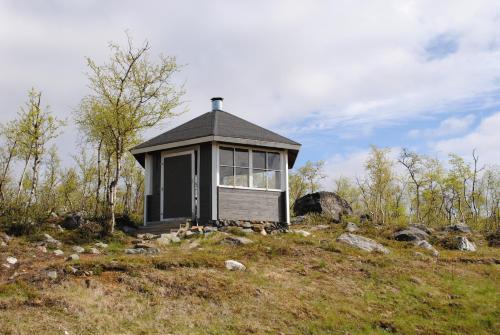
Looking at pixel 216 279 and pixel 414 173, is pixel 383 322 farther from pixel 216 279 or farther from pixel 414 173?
pixel 414 173

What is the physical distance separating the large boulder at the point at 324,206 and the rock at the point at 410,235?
155 inches

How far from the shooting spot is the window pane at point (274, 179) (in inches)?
741

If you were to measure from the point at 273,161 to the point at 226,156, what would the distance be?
183 cm

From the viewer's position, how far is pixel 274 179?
62.1 feet

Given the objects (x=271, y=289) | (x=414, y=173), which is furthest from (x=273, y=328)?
(x=414, y=173)

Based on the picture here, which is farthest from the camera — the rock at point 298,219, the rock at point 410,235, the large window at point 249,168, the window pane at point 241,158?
the rock at point 298,219

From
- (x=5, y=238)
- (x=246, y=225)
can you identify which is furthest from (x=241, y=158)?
(x=5, y=238)

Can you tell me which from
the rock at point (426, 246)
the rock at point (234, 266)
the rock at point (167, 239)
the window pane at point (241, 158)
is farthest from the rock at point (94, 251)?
the rock at point (426, 246)

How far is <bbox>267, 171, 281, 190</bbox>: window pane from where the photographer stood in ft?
61.8

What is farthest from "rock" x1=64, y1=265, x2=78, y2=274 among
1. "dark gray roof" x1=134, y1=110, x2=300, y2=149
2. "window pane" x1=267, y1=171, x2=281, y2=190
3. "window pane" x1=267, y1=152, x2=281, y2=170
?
"window pane" x1=267, y1=152, x2=281, y2=170

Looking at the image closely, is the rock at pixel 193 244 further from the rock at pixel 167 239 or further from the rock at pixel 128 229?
the rock at pixel 128 229

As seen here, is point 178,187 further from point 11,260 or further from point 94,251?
point 11,260

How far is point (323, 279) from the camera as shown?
11992mm

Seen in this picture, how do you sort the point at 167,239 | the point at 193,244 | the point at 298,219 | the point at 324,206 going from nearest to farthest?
1. the point at 193,244
2. the point at 167,239
3. the point at 298,219
4. the point at 324,206
